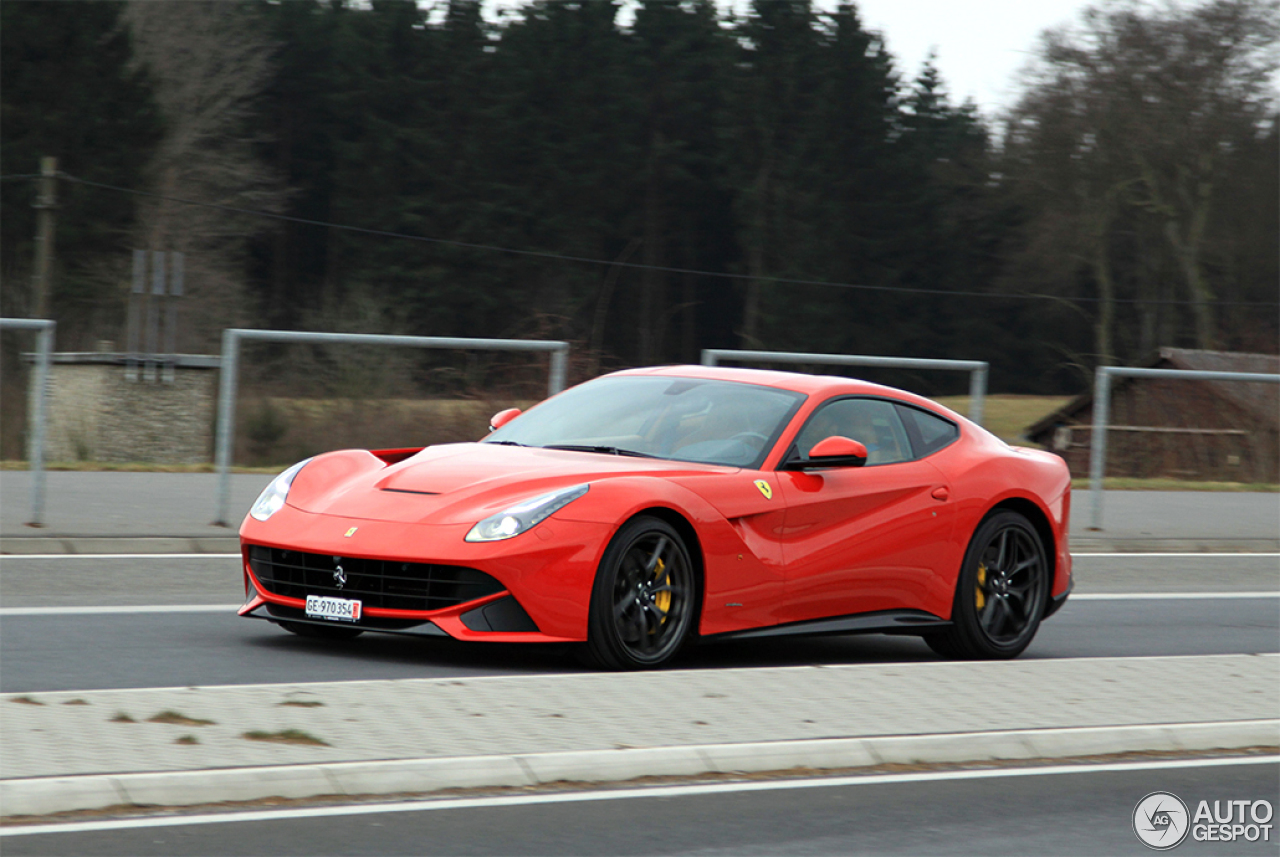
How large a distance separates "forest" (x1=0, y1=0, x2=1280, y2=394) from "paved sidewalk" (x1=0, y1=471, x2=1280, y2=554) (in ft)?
110

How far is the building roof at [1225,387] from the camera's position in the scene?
1908 centimetres

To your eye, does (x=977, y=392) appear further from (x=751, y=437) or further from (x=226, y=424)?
(x=751, y=437)

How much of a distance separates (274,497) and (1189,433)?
1567 cm

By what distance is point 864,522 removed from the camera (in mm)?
8773

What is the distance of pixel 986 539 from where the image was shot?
9.35m

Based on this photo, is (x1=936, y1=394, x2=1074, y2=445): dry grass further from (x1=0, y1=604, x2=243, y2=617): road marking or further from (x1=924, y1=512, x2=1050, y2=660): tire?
(x1=0, y1=604, x2=243, y2=617): road marking

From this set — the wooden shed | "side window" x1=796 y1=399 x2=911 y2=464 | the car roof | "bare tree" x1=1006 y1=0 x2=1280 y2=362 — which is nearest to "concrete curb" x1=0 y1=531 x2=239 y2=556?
the car roof

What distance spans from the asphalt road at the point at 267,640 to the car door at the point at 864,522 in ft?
1.72

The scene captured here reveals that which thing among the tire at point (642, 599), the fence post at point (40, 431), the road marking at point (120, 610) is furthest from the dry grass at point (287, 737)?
the fence post at point (40, 431)

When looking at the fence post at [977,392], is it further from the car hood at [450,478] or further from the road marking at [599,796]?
the road marking at [599,796]

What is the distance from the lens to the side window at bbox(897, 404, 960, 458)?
9305 mm

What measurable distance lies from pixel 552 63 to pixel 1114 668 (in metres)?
59.8

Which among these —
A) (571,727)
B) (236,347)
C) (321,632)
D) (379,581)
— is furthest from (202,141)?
(571,727)

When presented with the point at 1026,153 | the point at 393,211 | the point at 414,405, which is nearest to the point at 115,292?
the point at 393,211
